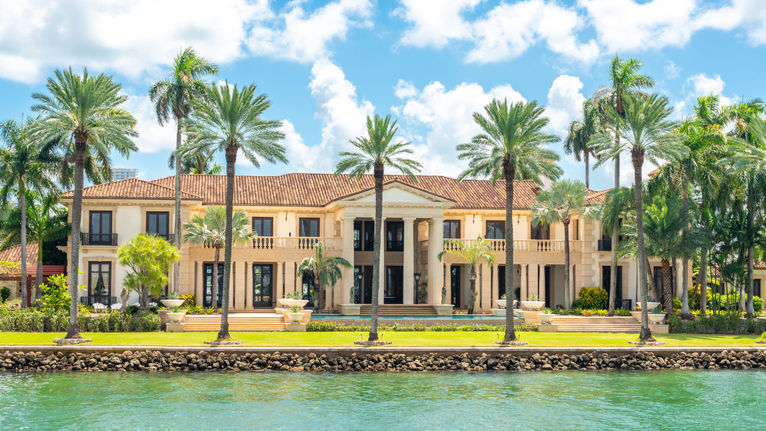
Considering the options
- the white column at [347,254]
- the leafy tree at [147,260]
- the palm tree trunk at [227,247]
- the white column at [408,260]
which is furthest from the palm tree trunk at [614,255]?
the leafy tree at [147,260]

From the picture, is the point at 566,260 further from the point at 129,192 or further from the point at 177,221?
the point at 129,192

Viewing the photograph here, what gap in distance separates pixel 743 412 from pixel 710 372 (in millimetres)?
7585

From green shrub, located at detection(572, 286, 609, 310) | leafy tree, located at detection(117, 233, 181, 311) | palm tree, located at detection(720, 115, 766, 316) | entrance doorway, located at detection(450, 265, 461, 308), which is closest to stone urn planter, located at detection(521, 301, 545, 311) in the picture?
green shrub, located at detection(572, 286, 609, 310)

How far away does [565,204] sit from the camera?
52219 mm

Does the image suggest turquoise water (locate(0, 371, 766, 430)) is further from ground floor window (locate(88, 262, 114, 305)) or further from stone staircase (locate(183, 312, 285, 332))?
ground floor window (locate(88, 262, 114, 305))

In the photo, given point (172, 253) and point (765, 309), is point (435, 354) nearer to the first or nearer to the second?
point (172, 253)

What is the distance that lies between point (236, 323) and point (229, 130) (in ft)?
35.0

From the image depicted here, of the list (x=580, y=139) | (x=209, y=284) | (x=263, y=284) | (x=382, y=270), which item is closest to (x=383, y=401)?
(x=382, y=270)

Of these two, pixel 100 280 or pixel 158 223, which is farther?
pixel 158 223

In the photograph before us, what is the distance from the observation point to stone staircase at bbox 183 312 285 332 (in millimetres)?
41500

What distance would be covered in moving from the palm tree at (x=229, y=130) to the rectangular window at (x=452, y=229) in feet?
74.0

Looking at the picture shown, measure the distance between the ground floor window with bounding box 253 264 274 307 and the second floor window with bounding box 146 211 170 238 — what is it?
20.5 ft

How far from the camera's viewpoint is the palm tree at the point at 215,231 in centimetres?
4841

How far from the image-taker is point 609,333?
43.2 metres
